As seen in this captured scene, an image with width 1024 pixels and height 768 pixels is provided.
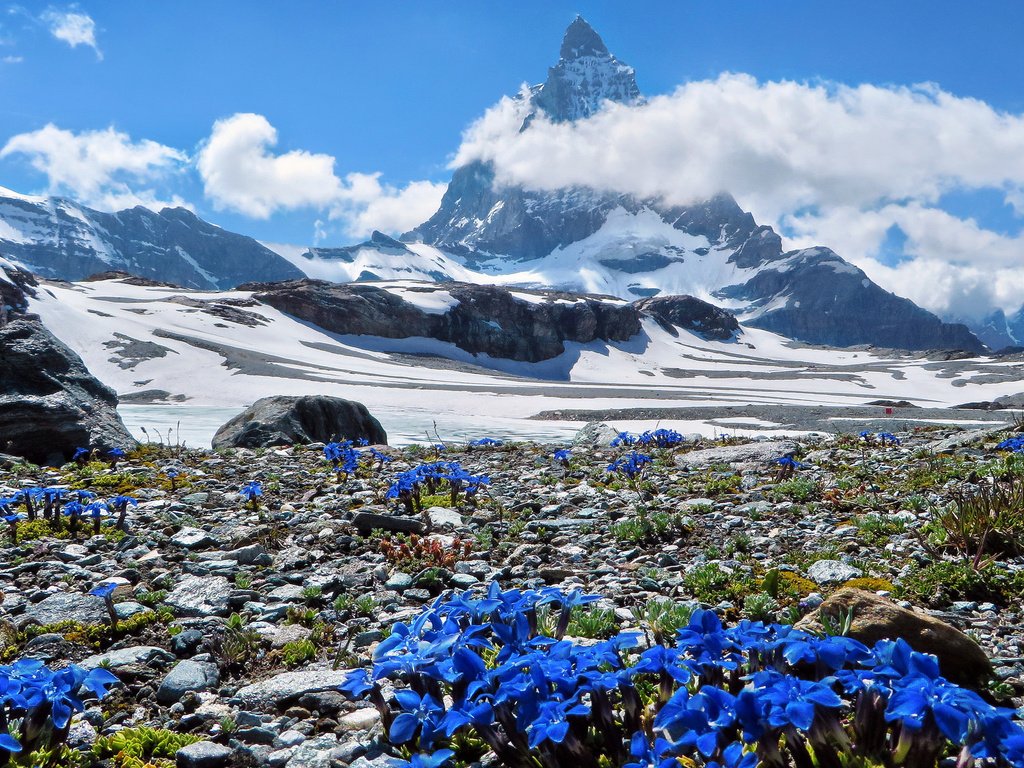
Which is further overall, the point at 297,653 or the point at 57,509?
the point at 57,509

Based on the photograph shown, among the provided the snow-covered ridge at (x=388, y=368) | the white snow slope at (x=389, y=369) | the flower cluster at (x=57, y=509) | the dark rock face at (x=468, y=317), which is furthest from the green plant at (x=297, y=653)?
the dark rock face at (x=468, y=317)

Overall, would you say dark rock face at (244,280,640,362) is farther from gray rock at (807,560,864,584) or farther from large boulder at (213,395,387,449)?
gray rock at (807,560,864,584)

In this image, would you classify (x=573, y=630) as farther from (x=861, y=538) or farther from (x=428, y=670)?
(x=861, y=538)

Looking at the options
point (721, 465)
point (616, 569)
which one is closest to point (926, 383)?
point (721, 465)

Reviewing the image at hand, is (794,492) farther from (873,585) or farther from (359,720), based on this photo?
(359,720)

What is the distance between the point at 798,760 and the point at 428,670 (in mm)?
1198

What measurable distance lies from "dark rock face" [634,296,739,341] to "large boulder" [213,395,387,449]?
147330 mm

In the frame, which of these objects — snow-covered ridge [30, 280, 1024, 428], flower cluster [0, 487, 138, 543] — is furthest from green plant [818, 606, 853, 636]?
snow-covered ridge [30, 280, 1024, 428]

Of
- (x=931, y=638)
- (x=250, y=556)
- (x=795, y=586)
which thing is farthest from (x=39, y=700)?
(x=795, y=586)

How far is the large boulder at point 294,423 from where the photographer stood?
15.6m

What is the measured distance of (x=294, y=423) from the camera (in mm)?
16156

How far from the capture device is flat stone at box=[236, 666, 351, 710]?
339cm

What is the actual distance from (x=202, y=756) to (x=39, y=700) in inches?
26.5

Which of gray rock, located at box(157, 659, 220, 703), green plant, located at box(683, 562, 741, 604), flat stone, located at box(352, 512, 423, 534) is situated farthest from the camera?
flat stone, located at box(352, 512, 423, 534)
